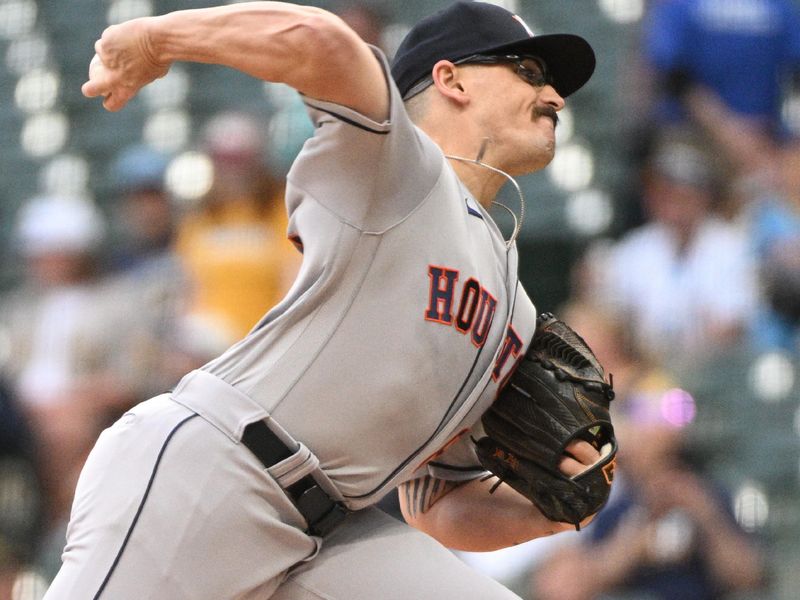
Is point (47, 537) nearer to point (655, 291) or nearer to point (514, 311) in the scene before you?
point (655, 291)

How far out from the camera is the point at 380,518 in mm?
2426

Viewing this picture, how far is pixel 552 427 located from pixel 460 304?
32cm

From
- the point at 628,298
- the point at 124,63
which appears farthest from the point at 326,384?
the point at 628,298

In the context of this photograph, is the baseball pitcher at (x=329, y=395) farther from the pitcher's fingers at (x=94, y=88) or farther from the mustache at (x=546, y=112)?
the mustache at (x=546, y=112)

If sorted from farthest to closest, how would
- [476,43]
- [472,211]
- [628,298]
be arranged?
[628,298] → [476,43] → [472,211]

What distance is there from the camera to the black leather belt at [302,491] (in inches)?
86.4

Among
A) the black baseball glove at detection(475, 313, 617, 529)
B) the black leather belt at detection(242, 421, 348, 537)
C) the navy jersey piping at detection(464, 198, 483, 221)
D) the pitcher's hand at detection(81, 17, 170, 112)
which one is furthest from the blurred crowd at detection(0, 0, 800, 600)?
the pitcher's hand at detection(81, 17, 170, 112)

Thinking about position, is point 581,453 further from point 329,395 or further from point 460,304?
point 329,395

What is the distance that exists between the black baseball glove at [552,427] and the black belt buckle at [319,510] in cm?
38

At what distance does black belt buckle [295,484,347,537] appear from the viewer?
224cm

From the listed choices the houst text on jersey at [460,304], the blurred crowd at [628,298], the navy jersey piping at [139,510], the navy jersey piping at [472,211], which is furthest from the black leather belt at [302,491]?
the blurred crowd at [628,298]

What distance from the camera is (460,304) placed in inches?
91.7

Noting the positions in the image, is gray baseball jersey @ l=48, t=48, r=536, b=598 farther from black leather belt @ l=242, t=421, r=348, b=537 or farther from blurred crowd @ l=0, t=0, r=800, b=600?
blurred crowd @ l=0, t=0, r=800, b=600

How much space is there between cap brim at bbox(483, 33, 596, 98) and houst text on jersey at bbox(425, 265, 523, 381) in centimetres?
51
